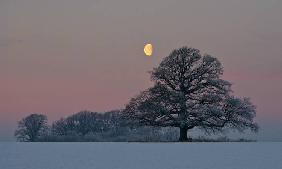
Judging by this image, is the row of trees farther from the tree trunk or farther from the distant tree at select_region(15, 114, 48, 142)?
the distant tree at select_region(15, 114, 48, 142)

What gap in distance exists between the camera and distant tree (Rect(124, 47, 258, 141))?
4197cm

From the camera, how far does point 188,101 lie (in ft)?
140

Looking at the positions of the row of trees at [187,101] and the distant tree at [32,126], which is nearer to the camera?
the row of trees at [187,101]

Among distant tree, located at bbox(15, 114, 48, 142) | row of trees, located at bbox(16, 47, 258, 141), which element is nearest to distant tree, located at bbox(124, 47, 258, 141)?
row of trees, located at bbox(16, 47, 258, 141)

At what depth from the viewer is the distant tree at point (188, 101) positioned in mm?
41969

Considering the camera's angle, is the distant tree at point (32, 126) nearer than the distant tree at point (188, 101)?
No

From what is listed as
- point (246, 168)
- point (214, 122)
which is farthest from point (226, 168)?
point (214, 122)

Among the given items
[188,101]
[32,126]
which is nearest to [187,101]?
[188,101]

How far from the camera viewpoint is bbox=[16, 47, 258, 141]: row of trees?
138 feet

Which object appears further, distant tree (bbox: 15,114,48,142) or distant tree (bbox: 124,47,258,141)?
distant tree (bbox: 15,114,48,142)

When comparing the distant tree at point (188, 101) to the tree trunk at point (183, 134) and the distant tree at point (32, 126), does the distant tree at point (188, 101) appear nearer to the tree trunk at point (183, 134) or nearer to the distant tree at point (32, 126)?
the tree trunk at point (183, 134)

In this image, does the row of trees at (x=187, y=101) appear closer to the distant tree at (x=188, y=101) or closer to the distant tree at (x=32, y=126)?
the distant tree at (x=188, y=101)

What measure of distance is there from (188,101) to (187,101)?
0.11 m

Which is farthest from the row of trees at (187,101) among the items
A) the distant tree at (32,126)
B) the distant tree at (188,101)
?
the distant tree at (32,126)
